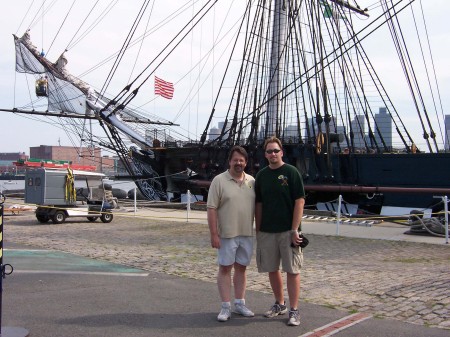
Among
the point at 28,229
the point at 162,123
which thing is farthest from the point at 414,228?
the point at 162,123

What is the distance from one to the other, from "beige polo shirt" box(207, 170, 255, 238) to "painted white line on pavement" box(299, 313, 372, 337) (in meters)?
1.13

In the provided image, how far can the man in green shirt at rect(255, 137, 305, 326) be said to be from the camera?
16.8ft

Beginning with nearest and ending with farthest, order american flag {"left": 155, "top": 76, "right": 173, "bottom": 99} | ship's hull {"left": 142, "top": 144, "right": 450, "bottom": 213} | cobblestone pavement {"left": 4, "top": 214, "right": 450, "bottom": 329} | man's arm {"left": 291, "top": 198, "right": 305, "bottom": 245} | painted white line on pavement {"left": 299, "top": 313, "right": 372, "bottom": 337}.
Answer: painted white line on pavement {"left": 299, "top": 313, "right": 372, "bottom": 337} → man's arm {"left": 291, "top": 198, "right": 305, "bottom": 245} → cobblestone pavement {"left": 4, "top": 214, "right": 450, "bottom": 329} → ship's hull {"left": 142, "top": 144, "right": 450, "bottom": 213} → american flag {"left": 155, "top": 76, "right": 173, "bottom": 99}

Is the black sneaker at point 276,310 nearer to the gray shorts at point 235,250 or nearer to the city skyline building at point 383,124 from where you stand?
the gray shorts at point 235,250

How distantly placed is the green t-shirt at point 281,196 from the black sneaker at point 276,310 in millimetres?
771

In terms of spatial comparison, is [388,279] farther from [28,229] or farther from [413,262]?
[28,229]

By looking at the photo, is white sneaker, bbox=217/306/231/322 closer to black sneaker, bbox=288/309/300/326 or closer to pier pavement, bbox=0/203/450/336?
pier pavement, bbox=0/203/450/336

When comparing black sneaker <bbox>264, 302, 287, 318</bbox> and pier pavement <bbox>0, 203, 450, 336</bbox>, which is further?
pier pavement <bbox>0, 203, 450, 336</bbox>

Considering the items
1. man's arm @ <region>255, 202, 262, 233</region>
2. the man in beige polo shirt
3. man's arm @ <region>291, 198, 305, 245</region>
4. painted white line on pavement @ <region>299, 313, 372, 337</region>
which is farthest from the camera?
man's arm @ <region>255, 202, 262, 233</region>

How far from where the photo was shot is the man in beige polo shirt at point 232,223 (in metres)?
5.19

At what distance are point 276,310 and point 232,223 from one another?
3.24ft

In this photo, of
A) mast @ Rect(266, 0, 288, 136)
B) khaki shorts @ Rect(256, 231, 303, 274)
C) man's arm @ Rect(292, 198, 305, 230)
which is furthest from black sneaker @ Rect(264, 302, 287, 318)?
mast @ Rect(266, 0, 288, 136)

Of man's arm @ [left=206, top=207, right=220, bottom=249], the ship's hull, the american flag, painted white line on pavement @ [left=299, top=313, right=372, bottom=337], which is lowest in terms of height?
painted white line on pavement @ [left=299, top=313, right=372, bottom=337]

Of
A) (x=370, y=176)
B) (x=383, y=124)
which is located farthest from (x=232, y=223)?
(x=383, y=124)
